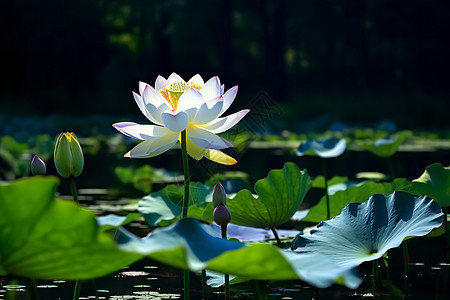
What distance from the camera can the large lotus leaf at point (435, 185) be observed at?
1747 mm

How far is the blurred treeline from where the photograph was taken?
15844 mm

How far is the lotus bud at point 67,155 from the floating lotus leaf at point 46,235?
1.25ft

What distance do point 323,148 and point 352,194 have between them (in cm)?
66

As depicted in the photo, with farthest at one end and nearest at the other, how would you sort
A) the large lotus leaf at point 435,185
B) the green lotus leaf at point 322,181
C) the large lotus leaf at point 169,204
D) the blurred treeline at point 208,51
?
the blurred treeline at point 208,51, the green lotus leaf at point 322,181, the large lotus leaf at point 169,204, the large lotus leaf at point 435,185

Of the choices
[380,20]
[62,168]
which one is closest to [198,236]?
[62,168]

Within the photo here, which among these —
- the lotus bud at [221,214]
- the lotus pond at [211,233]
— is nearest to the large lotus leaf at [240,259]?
the lotus pond at [211,233]

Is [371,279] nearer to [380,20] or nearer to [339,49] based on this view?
[380,20]

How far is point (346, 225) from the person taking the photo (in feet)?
4.46

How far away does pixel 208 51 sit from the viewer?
26.2m

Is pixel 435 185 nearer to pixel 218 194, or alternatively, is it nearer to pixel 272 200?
A: pixel 272 200

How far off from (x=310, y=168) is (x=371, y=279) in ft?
12.3

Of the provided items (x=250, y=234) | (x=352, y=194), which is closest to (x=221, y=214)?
(x=352, y=194)

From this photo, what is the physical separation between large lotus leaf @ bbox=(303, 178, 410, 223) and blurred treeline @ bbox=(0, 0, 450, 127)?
11725mm

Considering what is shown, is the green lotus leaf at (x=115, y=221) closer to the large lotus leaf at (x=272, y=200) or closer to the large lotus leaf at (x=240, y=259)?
the large lotus leaf at (x=272, y=200)
